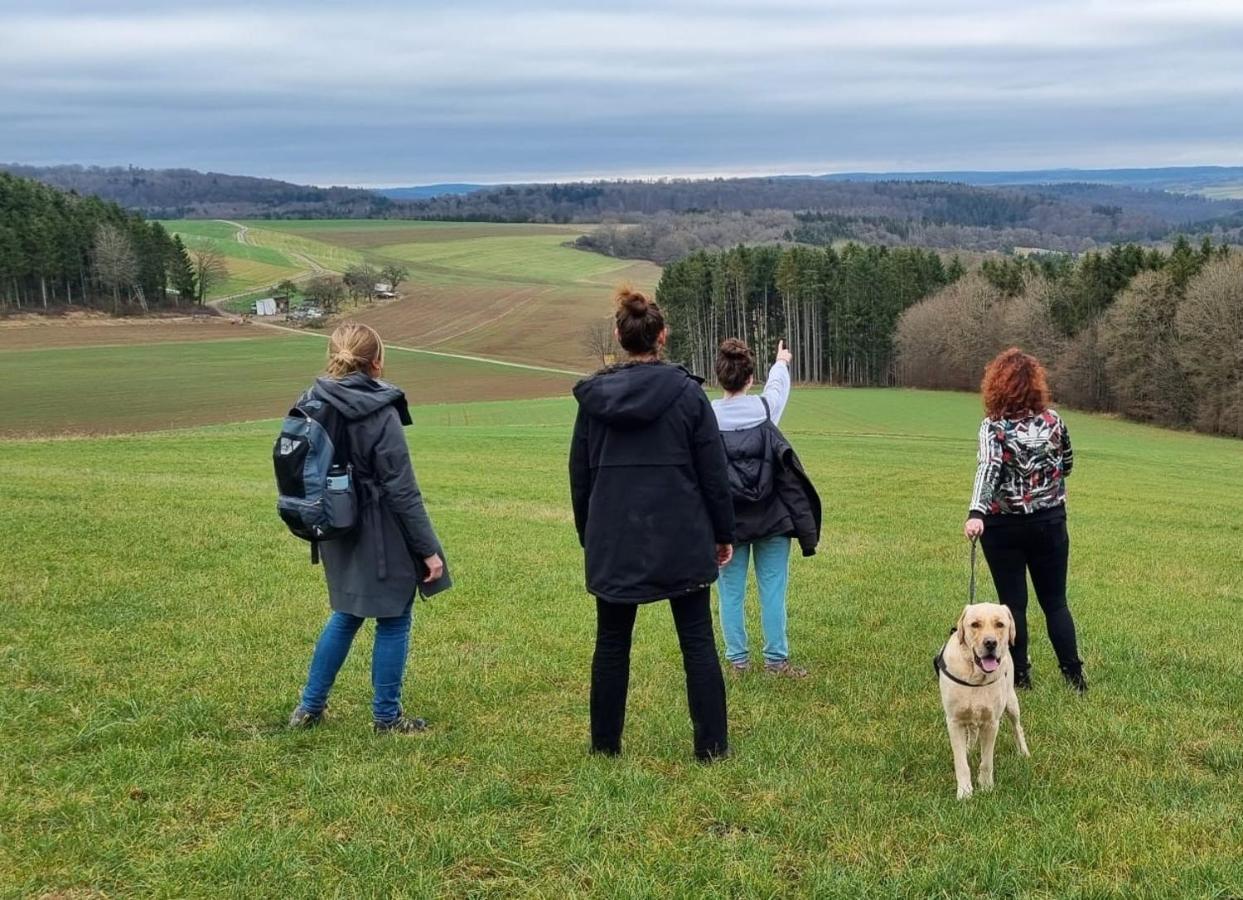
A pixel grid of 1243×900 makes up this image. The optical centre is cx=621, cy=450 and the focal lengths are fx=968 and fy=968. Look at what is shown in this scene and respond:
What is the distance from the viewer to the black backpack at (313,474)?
5316 mm

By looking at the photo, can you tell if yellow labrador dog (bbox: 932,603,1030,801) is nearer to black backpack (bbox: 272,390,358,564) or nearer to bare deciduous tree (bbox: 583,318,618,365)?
black backpack (bbox: 272,390,358,564)

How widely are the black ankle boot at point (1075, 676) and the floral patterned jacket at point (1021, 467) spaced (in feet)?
4.09

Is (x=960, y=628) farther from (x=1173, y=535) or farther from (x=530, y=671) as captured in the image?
(x=1173, y=535)

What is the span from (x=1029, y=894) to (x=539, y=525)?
11262mm

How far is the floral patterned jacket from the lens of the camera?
647 centimetres

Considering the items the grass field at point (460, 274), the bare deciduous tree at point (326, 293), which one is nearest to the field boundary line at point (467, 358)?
the grass field at point (460, 274)

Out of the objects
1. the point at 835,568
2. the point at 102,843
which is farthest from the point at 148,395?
the point at 102,843

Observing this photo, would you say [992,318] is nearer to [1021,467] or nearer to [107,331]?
[1021,467]

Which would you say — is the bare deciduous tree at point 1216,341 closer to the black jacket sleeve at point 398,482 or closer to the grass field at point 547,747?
the grass field at point 547,747

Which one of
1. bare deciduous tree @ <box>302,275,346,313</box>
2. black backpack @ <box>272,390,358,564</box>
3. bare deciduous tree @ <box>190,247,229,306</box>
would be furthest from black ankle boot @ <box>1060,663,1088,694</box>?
bare deciduous tree @ <box>190,247,229,306</box>

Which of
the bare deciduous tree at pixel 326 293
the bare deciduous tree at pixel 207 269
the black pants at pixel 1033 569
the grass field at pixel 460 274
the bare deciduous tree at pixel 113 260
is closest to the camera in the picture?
the black pants at pixel 1033 569

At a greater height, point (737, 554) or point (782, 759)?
point (737, 554)

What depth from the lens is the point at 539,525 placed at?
14.7 m

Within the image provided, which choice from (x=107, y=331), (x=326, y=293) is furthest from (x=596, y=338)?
(x=107, y=331)
